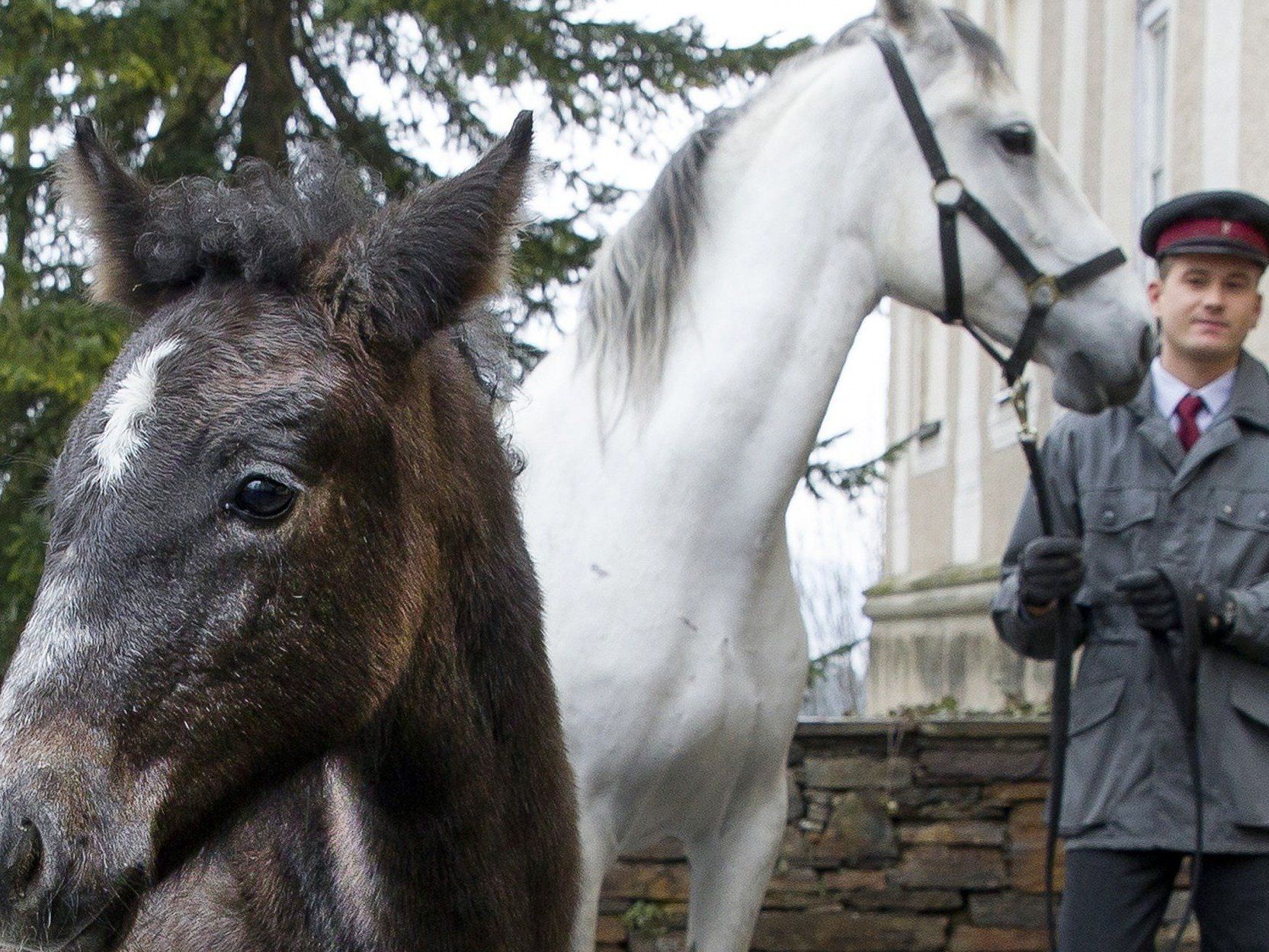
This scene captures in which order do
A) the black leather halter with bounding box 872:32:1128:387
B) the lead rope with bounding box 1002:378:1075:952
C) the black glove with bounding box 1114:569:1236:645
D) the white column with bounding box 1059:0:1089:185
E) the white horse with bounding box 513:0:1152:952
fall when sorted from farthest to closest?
1. the white column with bounding box 1059:0:1089:185
2. the black leather halter with bounding box 872:32:1128:387
3. the lead rope with bounding box 1002:378:1075:952
4. the black glove with bounding box 1114:569:1236:645
5. the white horse with bounding box 513:0:1152:952

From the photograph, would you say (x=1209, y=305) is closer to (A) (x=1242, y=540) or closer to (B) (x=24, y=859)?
(A) (x=1242, y=540)

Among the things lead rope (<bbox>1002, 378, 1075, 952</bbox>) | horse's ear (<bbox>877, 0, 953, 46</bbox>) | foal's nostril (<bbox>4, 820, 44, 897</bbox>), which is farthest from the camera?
horse's ear (<bbox>877, 0, 953, 46</bbox>)

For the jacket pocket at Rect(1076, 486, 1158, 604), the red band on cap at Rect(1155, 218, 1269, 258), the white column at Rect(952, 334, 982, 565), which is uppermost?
the white column at Rect(952, 334, 982, 565)

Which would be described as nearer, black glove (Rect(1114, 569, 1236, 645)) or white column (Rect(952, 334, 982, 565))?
black glove (Rect(1114, 569, 1236, 645))

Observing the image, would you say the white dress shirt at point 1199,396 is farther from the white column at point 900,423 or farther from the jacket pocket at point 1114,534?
the white column at point 900,423

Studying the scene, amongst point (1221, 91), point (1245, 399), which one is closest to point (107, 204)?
point (1245, 399)

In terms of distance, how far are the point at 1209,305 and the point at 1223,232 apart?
18 cm

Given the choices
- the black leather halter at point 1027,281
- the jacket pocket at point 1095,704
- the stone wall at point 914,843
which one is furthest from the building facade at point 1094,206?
the jacket pocket at point 1095,704

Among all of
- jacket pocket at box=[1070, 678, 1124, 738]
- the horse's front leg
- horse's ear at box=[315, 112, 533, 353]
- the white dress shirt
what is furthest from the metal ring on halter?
horse's ear at box=[315, 112, 533, 353]

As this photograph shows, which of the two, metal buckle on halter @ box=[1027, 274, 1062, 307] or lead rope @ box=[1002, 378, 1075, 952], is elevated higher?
metal buckle on halter @ box=[1027, 274, 1062, 307]

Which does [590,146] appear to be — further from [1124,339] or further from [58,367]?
[1124,339]

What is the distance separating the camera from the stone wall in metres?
5.63

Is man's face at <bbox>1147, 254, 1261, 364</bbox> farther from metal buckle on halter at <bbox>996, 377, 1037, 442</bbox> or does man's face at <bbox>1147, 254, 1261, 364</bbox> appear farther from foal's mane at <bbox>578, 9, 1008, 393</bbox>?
foal's mane at <bbox>578, 9, 1008, 393</bbox>

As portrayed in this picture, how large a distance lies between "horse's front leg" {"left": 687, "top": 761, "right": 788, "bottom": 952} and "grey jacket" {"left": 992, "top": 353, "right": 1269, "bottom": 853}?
696mm
